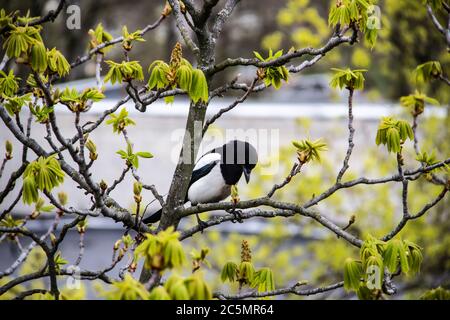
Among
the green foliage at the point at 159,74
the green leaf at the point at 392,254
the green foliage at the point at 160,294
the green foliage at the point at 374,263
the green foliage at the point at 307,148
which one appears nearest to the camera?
the green foliage at the point at 160,294

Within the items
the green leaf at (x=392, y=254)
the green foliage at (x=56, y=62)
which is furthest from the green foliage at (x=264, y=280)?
the green foliage at (x=56, y=62)

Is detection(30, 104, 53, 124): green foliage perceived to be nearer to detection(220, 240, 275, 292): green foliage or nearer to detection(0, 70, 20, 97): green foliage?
detection(0, 70, 20, 97): green foliage

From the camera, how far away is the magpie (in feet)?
15.4

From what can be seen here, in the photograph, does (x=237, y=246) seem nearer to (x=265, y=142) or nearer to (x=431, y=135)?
(x=265, y=142)

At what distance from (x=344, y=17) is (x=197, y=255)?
1.37 metres

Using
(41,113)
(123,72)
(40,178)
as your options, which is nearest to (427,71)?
(123,72)

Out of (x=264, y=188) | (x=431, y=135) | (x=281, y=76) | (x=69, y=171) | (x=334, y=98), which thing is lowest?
(x=69, y=171)

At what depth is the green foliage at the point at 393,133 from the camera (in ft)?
10.5

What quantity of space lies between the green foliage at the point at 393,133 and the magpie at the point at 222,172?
147 centimetres

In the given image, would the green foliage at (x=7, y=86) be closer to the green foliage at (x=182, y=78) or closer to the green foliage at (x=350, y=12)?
the green foliage at (x=182, y=78)

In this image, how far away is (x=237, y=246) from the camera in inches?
364
